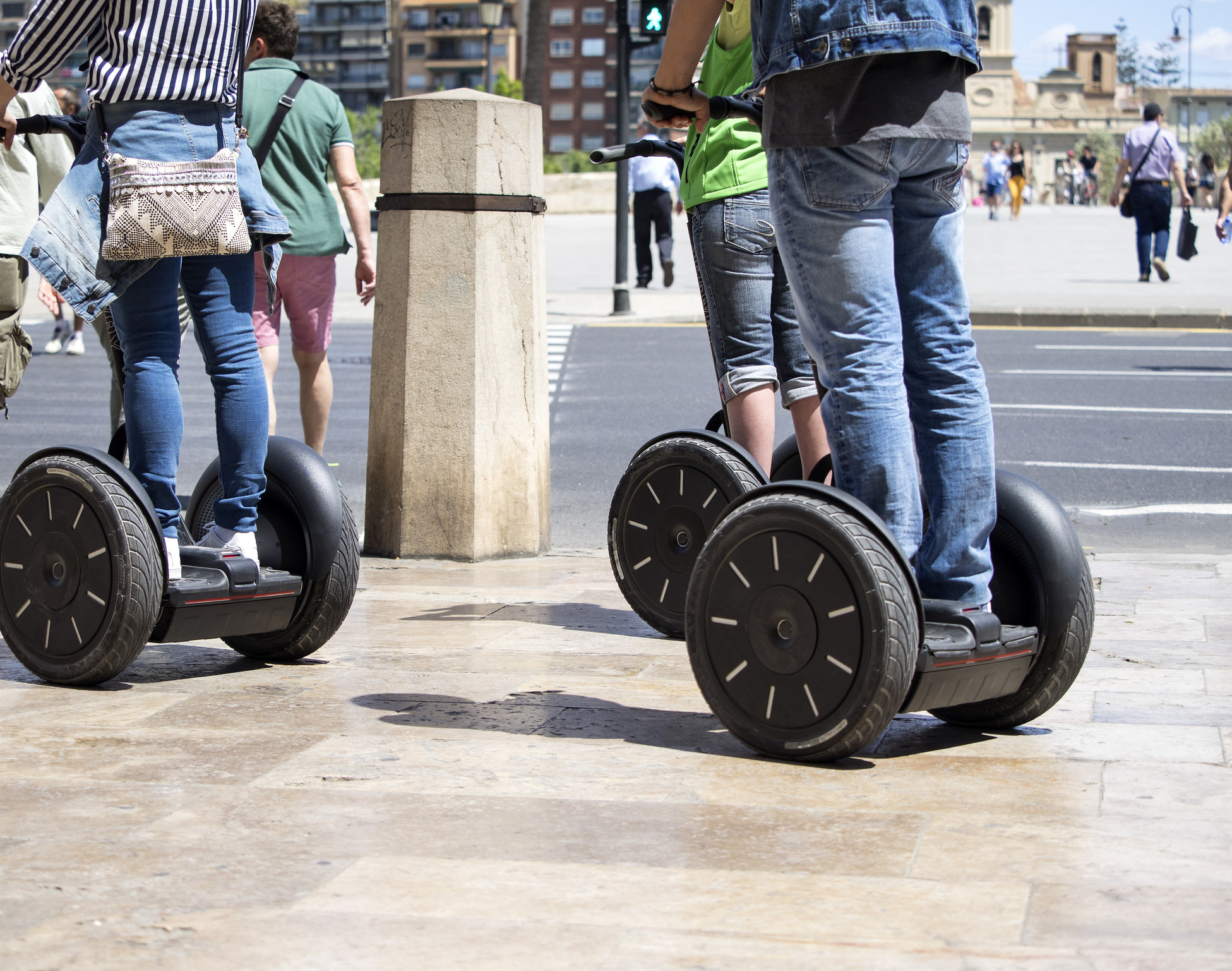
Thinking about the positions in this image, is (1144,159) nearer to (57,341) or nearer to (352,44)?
(57,341)

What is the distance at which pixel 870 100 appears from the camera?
3.13 m

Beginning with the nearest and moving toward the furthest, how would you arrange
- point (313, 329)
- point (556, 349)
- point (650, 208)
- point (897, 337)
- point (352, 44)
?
point (897, 337) < point (313, 329) < point (556, 349) < point (650, 208) < point (352, 44)

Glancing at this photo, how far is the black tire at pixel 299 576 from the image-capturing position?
408 centimetres

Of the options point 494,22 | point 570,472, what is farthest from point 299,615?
point 494,22

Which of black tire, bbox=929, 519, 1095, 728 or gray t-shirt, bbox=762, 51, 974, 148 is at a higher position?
gray t-shirt, bbox=762, 51, 974, 148

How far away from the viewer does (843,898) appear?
2.42 m

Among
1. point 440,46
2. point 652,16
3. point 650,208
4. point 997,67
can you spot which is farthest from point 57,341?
point 440,46

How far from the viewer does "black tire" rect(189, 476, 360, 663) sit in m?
4.08

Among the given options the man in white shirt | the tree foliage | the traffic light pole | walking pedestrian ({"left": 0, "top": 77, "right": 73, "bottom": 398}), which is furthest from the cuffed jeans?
the tree foliage

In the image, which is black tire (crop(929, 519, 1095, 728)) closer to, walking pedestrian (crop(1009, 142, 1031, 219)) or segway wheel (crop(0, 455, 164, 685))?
segway wheel (crop(0, 455, 164, 685))

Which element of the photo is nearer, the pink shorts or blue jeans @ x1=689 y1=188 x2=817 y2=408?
blue jeans @ x1=689 y1=188 x2=817 y2=408

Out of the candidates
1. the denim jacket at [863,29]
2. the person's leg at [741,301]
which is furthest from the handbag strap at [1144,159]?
the denim jacket at [863,29]

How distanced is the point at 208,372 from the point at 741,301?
139cm

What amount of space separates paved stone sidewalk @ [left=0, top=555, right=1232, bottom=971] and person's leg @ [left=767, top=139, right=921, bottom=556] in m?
0.56
